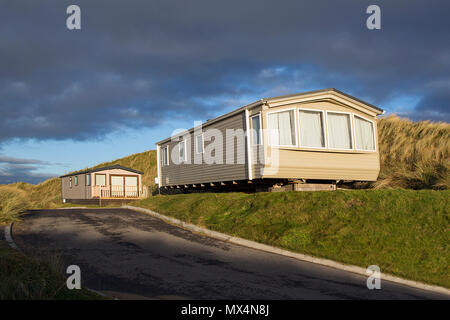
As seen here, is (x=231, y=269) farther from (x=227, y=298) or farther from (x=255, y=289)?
(x=227, y=298)

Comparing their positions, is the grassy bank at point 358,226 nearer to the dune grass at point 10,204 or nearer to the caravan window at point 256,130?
the caravan window at point 256,130

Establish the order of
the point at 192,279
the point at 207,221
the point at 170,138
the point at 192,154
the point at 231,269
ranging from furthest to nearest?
the point at 170,138
the point at 192,154
the point at 207,221
the point at 231,269
the point at 192,279

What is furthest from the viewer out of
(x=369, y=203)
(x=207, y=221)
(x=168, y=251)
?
(x=207, y=221)

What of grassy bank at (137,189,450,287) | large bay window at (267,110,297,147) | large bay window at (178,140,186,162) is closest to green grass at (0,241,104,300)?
grassy bank at (137,189,450,287)

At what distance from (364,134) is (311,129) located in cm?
334

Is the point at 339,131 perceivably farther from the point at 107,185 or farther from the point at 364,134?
the point at 107,185

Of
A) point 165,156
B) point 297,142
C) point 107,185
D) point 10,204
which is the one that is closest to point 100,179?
point 107,185

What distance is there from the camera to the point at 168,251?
1065 centimetres

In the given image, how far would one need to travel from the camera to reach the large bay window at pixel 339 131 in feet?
60.2

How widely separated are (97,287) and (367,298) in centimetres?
489

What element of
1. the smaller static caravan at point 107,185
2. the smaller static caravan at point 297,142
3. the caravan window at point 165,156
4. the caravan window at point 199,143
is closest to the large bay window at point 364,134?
the smaller static caravan at point 297,142

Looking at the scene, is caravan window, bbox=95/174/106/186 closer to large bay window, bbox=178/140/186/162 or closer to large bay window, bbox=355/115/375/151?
large bay window, bbox=178/140/186/162

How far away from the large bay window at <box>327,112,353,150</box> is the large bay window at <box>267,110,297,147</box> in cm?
203

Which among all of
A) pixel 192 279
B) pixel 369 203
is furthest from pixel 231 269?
pixel 369 203
